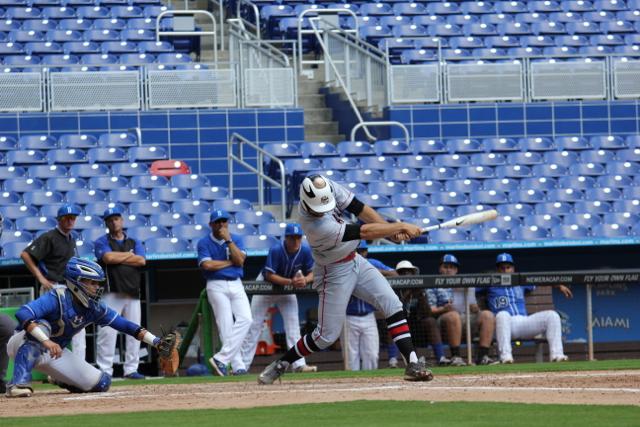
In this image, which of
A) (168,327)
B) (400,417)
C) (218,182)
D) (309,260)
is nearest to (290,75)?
(218,182)

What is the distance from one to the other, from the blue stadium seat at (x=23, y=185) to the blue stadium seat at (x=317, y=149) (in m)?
3.81

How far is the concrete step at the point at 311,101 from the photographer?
74.8 feet

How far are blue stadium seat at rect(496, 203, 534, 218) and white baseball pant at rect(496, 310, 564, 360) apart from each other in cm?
399

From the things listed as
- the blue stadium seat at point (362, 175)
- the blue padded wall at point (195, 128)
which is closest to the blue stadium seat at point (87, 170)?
the blue padded wall at point (195, 128)

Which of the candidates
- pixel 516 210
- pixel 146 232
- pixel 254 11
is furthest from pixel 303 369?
pixel 254 11

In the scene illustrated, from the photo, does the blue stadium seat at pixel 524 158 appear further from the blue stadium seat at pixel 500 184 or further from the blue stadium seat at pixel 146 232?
the blue stadium seat at pixel 146 232

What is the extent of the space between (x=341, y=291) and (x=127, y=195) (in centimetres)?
808

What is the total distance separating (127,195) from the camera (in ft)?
58.4

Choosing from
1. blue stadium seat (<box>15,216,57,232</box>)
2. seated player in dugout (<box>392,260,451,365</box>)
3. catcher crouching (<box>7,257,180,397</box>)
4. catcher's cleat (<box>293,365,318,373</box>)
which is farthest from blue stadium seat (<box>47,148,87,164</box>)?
catcher crouching (<box>7,257,180,397</box>)

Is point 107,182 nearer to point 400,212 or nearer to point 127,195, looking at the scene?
point 127,195

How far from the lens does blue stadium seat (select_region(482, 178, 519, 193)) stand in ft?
62.8

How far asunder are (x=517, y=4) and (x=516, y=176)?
20.5 ft

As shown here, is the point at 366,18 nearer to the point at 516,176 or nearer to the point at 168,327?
the point at 516,176

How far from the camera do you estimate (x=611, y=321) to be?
50.0ft
